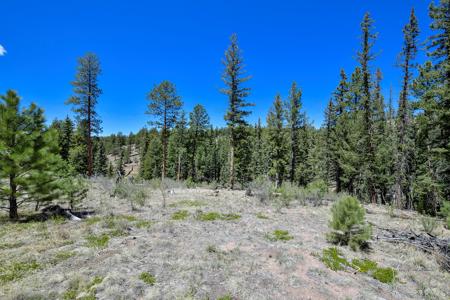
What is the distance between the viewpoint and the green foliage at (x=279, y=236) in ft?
22.4

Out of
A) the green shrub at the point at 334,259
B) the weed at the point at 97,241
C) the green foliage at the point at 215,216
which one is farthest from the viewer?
the green foliage at the point at 215,216

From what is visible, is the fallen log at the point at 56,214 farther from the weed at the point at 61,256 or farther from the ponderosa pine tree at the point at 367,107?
the ponderosa pine tree at the point at 367,107

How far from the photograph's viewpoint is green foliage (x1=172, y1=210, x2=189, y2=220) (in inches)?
345

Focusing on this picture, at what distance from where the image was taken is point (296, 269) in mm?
4934

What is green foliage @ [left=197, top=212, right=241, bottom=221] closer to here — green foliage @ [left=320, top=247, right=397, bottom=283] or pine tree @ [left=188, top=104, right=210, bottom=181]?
green foliage @ [left=320, top=247, right=397, bottom=283]

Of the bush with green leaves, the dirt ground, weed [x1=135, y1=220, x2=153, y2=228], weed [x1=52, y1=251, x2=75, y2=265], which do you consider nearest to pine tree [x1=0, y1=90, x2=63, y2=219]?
the dirt ground

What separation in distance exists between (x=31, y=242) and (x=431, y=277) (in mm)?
9442

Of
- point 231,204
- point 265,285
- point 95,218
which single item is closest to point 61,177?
point 95,218

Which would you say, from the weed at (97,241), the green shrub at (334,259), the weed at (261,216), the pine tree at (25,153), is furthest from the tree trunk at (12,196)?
the green shrub at (334,259)

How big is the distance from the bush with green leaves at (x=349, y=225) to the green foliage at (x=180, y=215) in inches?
204

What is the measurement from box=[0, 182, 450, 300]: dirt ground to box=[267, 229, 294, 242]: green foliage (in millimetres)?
112

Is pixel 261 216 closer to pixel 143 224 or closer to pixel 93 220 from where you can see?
pixel 143 224

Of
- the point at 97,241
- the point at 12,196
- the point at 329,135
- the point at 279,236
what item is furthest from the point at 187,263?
the point at 329,135

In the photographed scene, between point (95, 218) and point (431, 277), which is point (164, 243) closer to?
point (95, 218)
